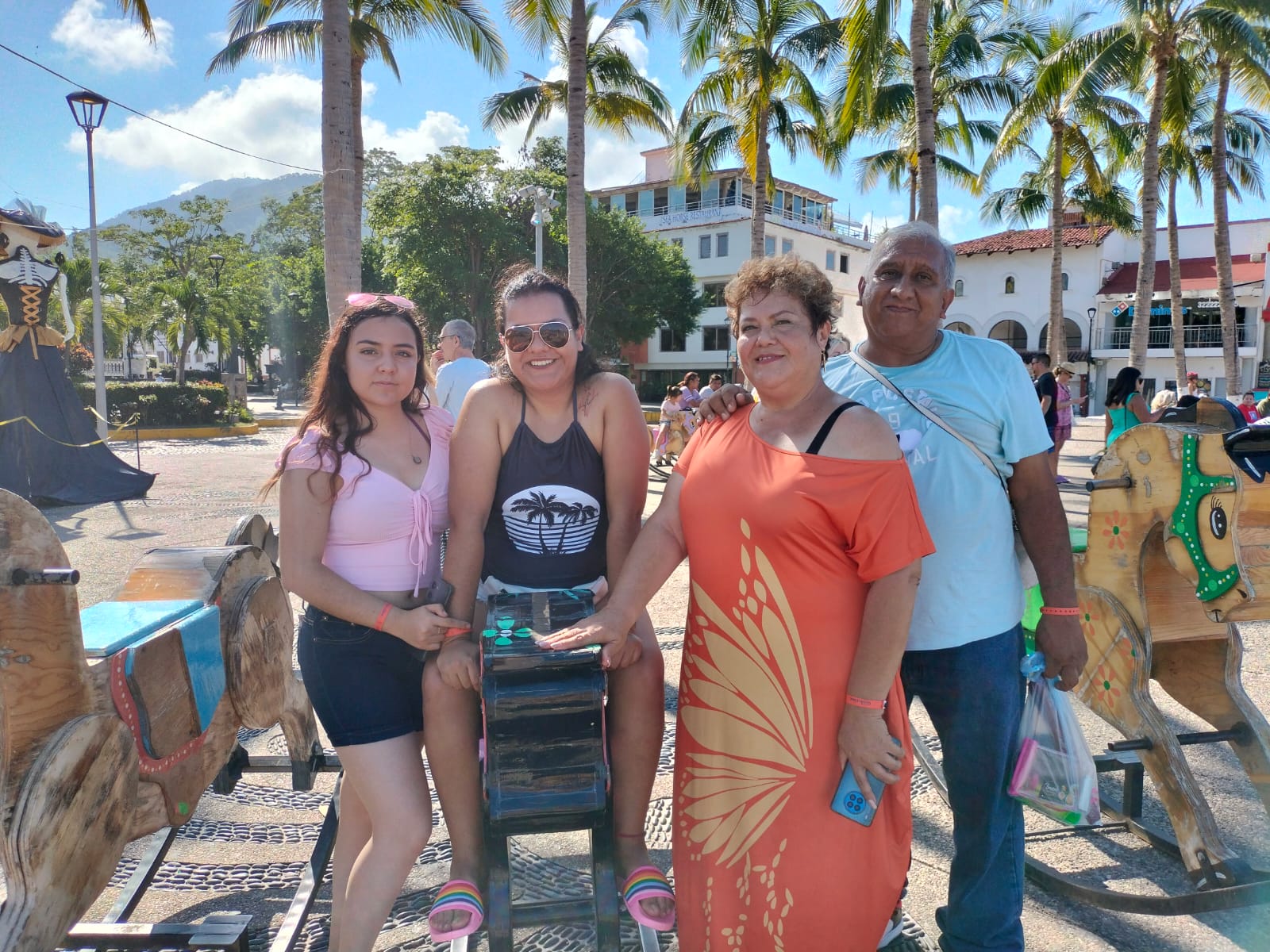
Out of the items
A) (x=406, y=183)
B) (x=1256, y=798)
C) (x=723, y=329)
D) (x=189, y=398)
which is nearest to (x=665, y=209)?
(x=723, y=329)

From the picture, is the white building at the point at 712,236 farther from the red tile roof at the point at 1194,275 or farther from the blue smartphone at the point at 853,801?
the blue smartphone at the point at 853,801

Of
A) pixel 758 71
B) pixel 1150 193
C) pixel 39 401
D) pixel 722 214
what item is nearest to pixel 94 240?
pixel 39 401

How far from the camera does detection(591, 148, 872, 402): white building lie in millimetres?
41188

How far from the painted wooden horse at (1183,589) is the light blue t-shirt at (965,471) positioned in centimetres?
80

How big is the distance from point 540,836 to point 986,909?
71.3 inches

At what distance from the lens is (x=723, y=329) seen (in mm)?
42469

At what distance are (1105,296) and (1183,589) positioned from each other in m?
39.9

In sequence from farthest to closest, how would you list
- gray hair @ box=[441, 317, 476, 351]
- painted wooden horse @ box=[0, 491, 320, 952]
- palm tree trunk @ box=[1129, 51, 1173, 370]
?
1. palm tree trunk @ box=[1129, 51, 1173, 370]
2. gray hair @ box=[441, 317, 476, 351]
3. painted wooden horse @ box=[0, 491, 320, 952]

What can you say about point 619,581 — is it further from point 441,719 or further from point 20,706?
point 20,706

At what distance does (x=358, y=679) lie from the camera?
2.16m

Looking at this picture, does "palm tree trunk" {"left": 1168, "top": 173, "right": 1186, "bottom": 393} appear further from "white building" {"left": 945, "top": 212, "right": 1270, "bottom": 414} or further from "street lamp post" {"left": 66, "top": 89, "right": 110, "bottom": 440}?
"street lamp post" {"left": 66, "top": 89, "right": 110, "bottom": 440}

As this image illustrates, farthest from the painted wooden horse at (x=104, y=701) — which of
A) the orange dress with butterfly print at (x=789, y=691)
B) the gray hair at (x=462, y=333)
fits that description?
the gray hair at (x=462, y=333)

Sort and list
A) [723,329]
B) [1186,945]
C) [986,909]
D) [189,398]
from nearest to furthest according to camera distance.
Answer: [986,909], [1186,945], [189,398], [723,329]

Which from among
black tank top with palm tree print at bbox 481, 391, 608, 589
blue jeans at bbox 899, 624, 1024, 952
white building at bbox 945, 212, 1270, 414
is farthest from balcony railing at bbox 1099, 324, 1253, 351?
black tank top with palm tree print at bbox 481, 391, 608, 589
